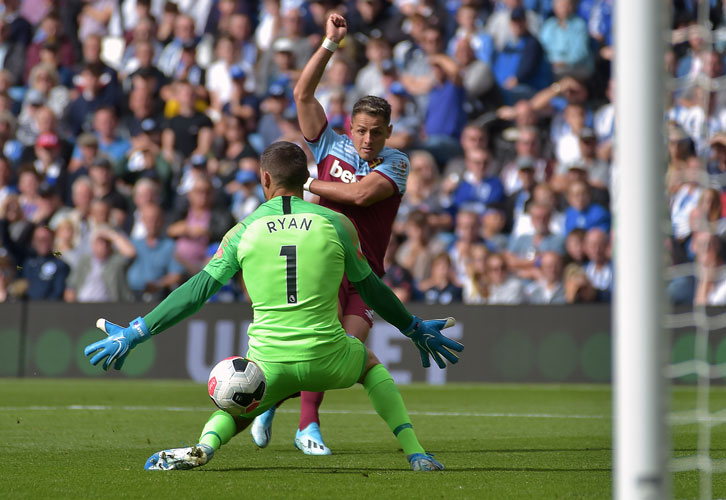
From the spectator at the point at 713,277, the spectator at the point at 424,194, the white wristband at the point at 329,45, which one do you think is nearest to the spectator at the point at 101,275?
the spectator at the point at 424,194

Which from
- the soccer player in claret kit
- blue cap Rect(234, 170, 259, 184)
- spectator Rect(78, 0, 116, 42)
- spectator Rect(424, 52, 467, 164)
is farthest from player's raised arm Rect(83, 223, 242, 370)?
spectator Rect(78, 0, 116, 42)

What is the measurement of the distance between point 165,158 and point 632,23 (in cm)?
1379

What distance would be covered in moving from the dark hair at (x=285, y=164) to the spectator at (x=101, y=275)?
9.44 m

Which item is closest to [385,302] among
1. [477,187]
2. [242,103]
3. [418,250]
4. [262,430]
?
[262,430]

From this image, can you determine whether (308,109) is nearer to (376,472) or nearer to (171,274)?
(376,472)

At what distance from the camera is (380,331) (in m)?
14.2

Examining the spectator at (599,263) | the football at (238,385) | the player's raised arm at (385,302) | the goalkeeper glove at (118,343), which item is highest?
the spectator at (599,263)

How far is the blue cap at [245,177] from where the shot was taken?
1575 cm

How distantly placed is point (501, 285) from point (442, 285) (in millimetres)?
704

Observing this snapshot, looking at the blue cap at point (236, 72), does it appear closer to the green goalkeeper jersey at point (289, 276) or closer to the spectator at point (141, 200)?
the spectator at point (141, 200)

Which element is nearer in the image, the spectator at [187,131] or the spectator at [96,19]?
the spectator at [187,131]

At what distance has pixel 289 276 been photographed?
5.99 metres

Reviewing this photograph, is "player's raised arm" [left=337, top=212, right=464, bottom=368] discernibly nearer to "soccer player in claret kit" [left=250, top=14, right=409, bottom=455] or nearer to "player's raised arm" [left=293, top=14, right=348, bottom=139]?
"soccer player in claret kit" [left=250, top=14, right=409, bottom=455]

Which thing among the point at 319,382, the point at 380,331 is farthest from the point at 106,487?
the point at 380,331
